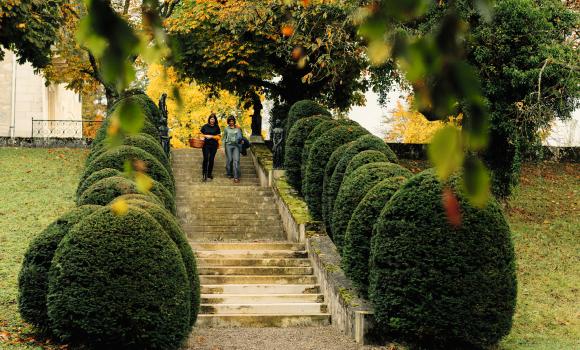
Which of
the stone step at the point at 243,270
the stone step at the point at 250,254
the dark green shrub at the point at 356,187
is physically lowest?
the stone step at the point at 243,270

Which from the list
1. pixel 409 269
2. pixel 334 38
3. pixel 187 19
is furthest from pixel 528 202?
pixel 409 269

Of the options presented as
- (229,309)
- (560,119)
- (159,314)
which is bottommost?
(229,309)

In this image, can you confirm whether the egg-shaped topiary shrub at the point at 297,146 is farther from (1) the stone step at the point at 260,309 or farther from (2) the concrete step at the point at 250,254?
(1) the stone step at the point at 260,309

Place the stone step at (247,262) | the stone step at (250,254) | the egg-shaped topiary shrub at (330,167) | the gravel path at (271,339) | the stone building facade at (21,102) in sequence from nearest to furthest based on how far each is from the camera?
the gravel path at (271,339) < the stone step at (247,262) < the stone step at (250,254) < the egg-shaped topiary shrub at (330,167) < the stone building facade at (21,102)

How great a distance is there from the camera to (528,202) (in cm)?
2127

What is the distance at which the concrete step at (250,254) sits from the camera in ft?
49.1

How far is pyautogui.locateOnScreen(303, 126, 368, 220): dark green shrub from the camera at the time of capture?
16.7 meters

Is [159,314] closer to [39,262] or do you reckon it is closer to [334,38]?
[39,262]

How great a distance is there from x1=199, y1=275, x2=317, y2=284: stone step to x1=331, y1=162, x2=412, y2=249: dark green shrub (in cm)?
105

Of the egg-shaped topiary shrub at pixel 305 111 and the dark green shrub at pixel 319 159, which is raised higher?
the egg-shaped topiary shrub at pixel 305 111

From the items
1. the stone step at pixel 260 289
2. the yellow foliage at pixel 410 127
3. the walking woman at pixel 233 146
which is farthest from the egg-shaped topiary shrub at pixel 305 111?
the yellow foliage at pixel 410 127

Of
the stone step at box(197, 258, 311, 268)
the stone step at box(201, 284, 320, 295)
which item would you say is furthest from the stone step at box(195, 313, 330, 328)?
the stone step at box(197, 258, 311, 268)

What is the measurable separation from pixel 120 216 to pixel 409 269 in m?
3.38

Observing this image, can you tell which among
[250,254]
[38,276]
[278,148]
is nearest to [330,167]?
[250,254]
